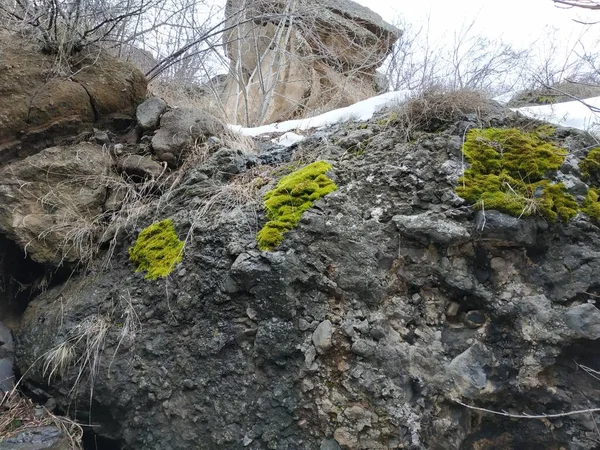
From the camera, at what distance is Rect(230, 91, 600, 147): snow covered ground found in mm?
3488

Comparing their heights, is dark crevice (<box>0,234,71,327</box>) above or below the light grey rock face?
below

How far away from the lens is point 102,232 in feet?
11.7

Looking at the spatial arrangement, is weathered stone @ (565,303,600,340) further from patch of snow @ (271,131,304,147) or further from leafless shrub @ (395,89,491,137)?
patch of snow @ (271,131,304,147)

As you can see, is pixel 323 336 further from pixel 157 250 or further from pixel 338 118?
pixel 338 118

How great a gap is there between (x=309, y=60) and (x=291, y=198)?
19.5ft

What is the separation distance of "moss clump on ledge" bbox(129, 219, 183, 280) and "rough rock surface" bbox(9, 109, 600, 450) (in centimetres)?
7

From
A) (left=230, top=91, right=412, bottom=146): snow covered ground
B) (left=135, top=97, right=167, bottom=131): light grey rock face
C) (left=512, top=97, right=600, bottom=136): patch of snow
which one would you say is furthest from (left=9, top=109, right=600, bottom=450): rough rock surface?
(left=135, top=97, right=167, bottom=131): light grey rock face

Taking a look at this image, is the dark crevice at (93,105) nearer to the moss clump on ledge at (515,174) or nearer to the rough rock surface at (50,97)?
the rough rock surface at (50,97)

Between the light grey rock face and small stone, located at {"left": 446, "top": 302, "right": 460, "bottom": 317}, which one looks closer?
small stone, located at {"left": 446, "top": 302, "right": 460, "bottom": 317}

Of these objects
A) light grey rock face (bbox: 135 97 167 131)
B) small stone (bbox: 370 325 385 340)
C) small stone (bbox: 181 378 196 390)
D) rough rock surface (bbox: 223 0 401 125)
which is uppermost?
rough rock surface (bbox: 223 0 401 125)

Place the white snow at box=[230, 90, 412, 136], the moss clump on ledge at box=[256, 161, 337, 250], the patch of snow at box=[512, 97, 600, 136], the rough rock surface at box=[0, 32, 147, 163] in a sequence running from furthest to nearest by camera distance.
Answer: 1. the white snow at box=[230, 90, 412, 136]
2. the rough rock surface at box=[0, 32, 147, 163]
3. the patch of snow at box=[512, 97, 600, 136]
4. the moss clump on ledge at box=[256, 161, 337, 250]

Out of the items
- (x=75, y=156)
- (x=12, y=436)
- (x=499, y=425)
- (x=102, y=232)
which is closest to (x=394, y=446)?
(x=499, y=425)

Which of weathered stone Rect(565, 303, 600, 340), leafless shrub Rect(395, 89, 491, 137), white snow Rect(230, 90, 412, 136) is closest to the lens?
weathered stone Rect(565, 303, 600, 340)

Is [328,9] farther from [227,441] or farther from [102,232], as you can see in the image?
[227,441]
